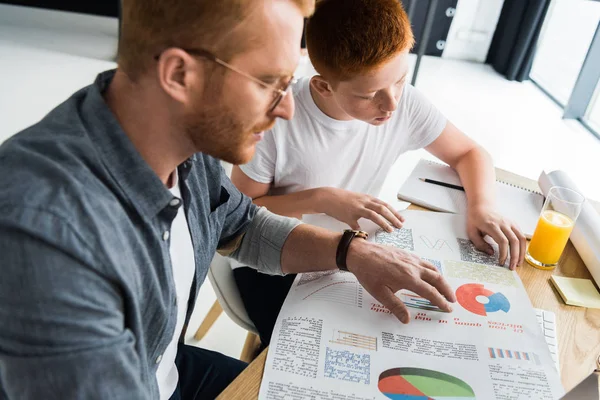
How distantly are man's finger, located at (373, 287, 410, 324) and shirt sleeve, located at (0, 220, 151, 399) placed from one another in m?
0.43

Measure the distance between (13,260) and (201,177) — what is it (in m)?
0.39

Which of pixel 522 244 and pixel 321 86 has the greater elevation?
pixel 321 86

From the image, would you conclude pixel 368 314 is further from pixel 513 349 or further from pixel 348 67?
pixel 348 67

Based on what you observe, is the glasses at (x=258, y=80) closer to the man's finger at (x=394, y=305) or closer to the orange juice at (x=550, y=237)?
the man's finger at (x=394, y=305)

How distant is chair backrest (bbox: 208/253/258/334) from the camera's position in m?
1.20

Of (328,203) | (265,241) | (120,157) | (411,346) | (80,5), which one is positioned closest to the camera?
(120,157)

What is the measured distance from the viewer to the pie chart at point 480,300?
2.77 feet

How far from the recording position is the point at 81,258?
0.53 meters

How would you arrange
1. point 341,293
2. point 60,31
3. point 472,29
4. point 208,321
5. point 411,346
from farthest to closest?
point 472,29
point 60,31
point 208,321
point 341,293
point 411,346

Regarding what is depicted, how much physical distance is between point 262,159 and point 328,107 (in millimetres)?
200

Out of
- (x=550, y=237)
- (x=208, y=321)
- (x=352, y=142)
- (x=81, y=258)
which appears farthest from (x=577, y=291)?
(x=208, y=321)

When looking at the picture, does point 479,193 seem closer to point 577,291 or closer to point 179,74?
point 577,291

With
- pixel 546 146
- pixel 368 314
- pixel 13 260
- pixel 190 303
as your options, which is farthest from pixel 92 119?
pixel 546 146

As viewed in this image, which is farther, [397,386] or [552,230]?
[552,230]
